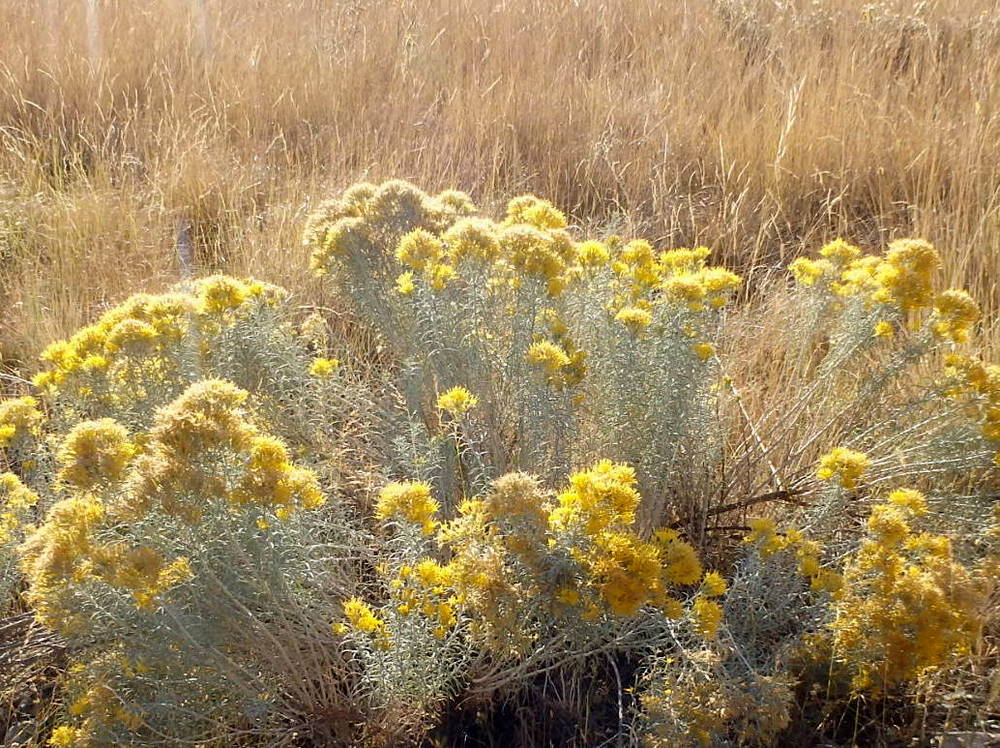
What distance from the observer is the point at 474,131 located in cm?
495

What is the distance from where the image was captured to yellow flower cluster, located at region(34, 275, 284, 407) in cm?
201

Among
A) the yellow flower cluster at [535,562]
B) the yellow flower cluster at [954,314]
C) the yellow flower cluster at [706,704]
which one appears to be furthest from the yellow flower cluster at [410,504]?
the yellow flower cluster at [954,314]

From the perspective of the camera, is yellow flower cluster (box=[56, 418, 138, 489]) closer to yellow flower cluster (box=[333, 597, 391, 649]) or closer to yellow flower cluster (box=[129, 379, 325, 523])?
yellow flower cluster (box=[129, 379, 325, 523])

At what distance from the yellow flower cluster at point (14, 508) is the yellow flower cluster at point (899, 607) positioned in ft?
6.02

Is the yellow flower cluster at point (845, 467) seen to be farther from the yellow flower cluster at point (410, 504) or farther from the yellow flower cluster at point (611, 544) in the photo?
the yellow flower cluster at point (410, 504)

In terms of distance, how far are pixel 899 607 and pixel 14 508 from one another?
1.96 meters

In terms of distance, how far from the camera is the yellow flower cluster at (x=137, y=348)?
6.61 feet

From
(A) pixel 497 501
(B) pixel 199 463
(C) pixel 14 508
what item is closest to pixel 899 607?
(A) pixel 497 501

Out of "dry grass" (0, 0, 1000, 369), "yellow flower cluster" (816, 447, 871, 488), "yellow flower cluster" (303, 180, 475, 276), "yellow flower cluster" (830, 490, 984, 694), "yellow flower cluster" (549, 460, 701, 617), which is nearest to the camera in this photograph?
"yellow flower cluster" (549, 460, 701, 617)

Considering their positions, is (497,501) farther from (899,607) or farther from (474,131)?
(474,131)

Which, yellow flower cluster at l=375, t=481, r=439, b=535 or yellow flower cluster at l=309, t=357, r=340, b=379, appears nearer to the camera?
yellow flower cluster at l=375, t=481, r=439, b=535

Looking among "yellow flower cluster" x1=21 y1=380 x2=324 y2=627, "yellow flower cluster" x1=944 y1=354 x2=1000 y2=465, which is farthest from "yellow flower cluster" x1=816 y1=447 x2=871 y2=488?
"yellow flower cluster" x1=21 y1=380 x2=324 y2=627

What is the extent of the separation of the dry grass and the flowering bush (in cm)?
118

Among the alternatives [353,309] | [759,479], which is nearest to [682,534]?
[759,479]
